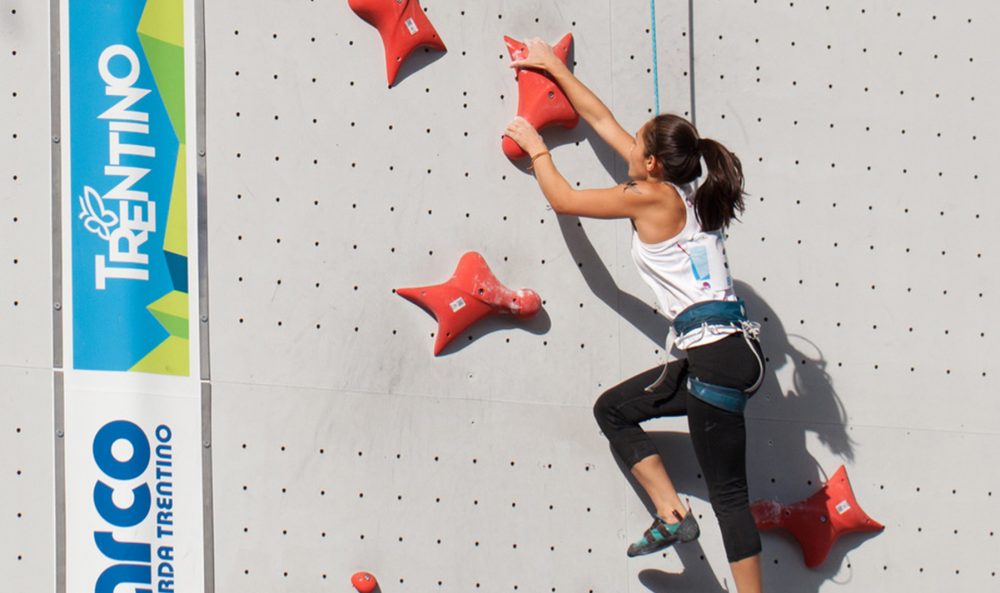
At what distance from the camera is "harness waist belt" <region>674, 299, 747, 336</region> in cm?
425

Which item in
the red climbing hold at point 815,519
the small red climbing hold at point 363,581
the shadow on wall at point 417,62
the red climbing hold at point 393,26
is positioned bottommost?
the small red climbing hold at point 363,581

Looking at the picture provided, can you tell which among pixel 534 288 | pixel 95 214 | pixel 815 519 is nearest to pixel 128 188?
pixel 95 214

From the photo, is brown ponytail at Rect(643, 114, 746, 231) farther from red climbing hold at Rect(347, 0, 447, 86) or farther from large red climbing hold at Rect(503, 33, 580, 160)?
red climbing hold at Rect(347, 0, 447, 86)

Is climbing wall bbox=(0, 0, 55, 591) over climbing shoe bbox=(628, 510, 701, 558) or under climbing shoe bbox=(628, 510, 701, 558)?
over

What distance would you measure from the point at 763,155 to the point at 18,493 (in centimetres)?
245

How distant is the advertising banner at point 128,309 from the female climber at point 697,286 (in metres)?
1.07

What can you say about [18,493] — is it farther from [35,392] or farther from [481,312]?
[481,312]

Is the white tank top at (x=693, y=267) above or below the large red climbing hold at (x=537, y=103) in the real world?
below

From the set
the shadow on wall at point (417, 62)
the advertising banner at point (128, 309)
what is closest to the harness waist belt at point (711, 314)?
the shadow on wall at point (417, 62)

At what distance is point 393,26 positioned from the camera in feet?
14.6

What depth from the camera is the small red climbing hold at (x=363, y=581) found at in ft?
14.0

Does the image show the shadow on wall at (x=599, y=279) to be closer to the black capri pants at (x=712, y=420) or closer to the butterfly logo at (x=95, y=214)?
the black capri pants at (x=712, y=420)

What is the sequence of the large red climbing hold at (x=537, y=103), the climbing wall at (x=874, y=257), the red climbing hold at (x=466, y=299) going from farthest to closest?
the climbing wall at (x=874, y=257), the large red climbing hold at (x=537, y=103), the red climbing hold at (x=466, y=299)

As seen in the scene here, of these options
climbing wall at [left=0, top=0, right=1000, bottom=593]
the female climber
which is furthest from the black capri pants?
climbing wall at [left=0, top=0, right=1000, bottom=593]
